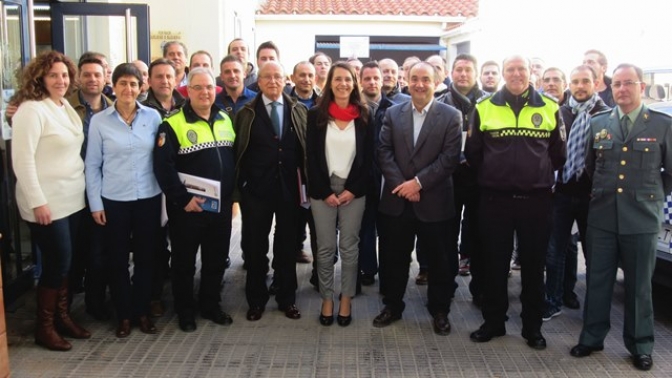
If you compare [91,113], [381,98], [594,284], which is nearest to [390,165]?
[381,98]

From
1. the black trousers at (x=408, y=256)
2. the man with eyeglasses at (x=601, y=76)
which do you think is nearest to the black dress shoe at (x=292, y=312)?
the black trousers at (x=408, y=256)

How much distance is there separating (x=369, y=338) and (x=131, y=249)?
71.5 inches

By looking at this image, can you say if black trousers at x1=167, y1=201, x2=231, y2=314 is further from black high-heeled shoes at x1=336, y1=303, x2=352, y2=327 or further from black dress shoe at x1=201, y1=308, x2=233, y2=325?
black high-heeled shoes at x1=336, y1=303, x2=352, y2=327

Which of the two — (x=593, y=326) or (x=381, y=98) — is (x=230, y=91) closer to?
(x=381, y=98)

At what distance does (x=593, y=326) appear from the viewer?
403 cm

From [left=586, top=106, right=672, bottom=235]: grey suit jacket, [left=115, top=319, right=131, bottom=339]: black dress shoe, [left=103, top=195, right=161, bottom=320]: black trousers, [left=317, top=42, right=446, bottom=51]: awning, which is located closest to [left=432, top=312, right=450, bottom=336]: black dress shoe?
[left=586, top=106, right=672, bottom=235]: grey suit jacket

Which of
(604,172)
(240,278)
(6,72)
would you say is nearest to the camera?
(604,172)

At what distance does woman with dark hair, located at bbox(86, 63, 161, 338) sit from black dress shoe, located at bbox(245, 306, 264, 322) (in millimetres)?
847

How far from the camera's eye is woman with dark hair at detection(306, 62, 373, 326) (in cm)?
Result: 438

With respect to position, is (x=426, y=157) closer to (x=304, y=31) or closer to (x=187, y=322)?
(x=187, y=322)

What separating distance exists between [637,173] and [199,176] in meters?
2.87

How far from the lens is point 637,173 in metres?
3.80

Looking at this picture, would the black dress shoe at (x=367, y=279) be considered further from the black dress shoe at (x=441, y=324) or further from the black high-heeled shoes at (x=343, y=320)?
the black dress shoe at (x=441, y=324)

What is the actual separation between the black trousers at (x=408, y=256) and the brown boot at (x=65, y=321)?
220cm
